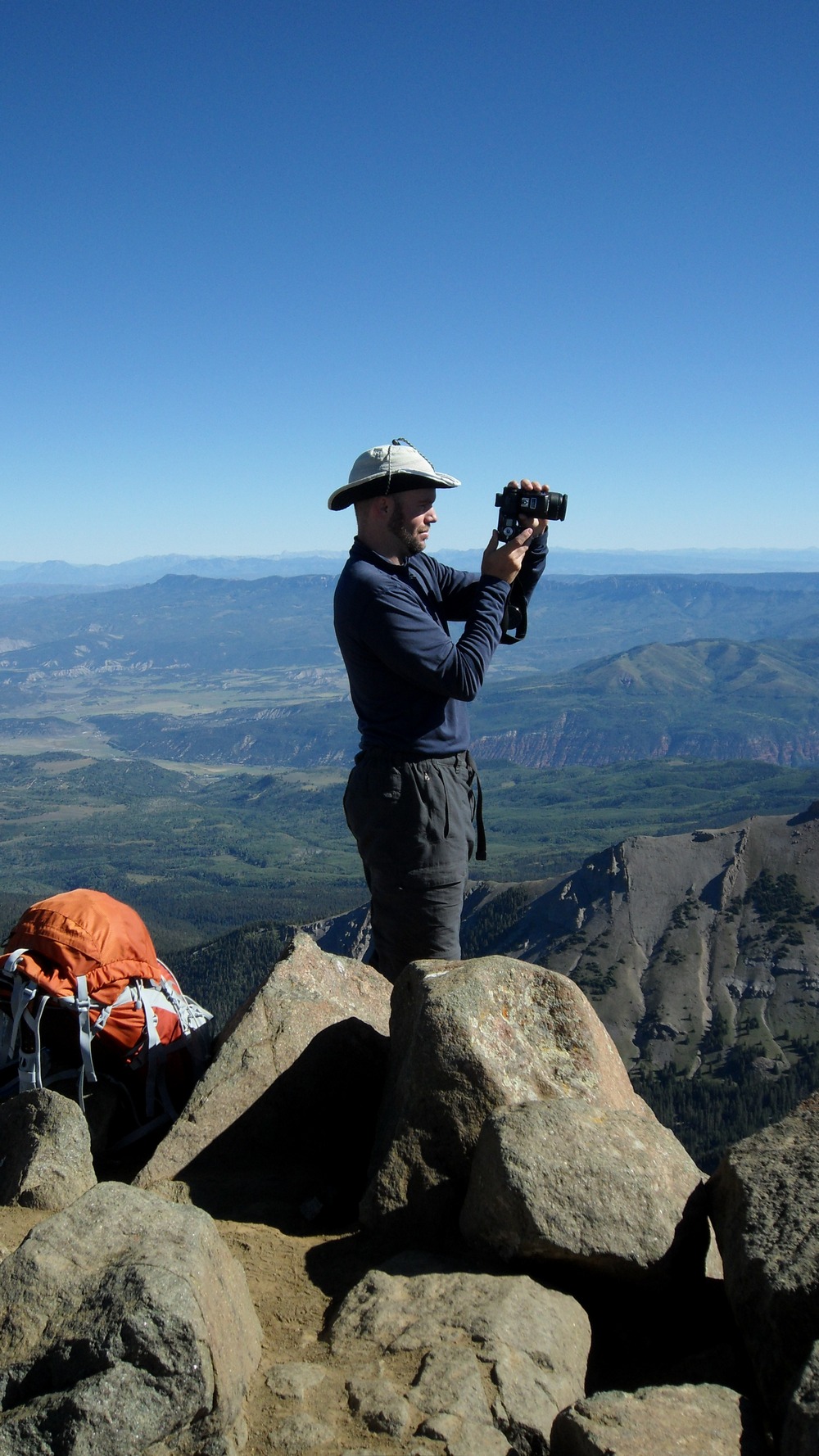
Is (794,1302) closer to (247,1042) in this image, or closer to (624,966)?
(247,1042)

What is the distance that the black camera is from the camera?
25.3 feet

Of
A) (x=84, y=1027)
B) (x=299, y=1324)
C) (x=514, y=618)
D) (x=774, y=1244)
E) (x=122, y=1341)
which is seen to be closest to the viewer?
(x=122, y=1341)

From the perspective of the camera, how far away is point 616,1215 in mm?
4977

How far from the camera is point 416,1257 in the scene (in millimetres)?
5164

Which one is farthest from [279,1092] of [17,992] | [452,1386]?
[452,1386]

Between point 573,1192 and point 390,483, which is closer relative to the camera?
point 573,1192

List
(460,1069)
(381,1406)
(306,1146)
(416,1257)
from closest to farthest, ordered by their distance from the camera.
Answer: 1. (381,1406)
2. (416,1257)
3. (460,1069)
4. (306,1146)

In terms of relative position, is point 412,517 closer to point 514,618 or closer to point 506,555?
point 506,555

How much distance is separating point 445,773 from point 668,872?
5849 inches

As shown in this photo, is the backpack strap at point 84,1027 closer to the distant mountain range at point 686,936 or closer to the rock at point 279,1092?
the rock at point 279,1092

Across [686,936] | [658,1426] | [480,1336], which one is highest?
[658,1426]

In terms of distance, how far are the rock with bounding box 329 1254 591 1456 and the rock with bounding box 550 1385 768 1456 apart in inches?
10.5

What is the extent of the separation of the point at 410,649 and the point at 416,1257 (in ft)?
12.6

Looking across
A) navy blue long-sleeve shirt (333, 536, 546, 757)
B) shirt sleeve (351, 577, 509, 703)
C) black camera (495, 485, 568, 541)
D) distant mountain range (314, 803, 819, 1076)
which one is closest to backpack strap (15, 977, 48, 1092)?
navy blue long-sleeve shirt (333, 536, 546, 757)
